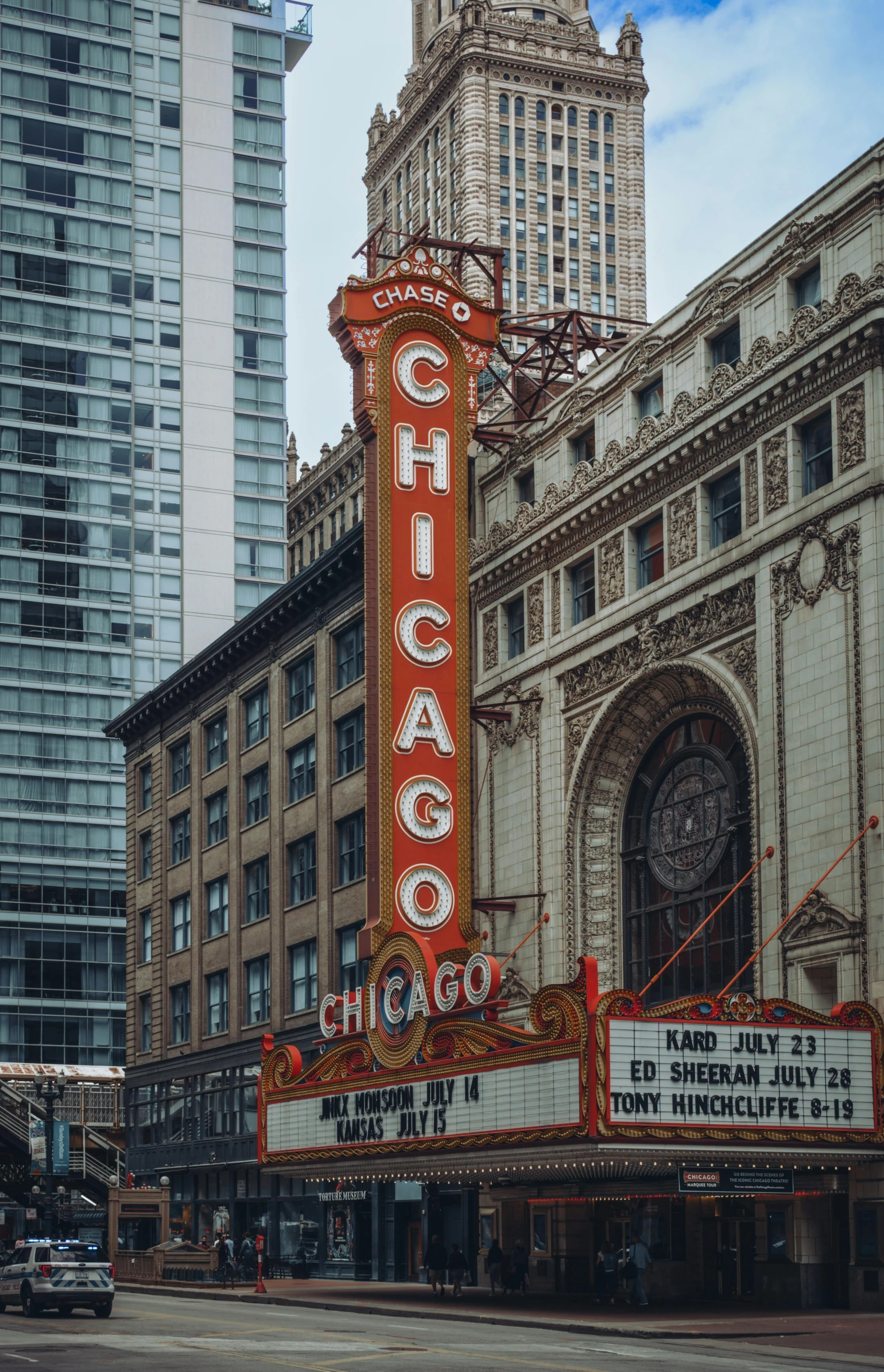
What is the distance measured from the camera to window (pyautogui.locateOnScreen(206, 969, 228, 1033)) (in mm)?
71812

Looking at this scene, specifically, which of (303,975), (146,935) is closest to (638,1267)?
(303,975)

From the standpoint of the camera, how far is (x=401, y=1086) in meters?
43.9

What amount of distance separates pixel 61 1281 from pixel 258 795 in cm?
3209

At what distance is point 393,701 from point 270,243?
90.2m

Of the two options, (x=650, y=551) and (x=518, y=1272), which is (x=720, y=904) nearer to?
(x=650, y=551)

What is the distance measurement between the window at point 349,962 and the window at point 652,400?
21358 millimetres

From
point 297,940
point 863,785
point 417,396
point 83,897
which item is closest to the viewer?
point 863,785

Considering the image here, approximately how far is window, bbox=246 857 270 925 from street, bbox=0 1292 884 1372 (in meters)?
28.8

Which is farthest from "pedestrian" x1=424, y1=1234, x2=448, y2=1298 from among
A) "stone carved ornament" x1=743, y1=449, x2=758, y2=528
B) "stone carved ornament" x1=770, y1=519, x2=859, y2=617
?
"stone carved ornament" x1=743, y1=449, x2=758, y2=528

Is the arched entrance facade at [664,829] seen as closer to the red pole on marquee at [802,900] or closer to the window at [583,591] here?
the red pole on marquee at [802,900]

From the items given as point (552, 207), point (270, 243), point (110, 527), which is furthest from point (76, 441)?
point (552, 207)

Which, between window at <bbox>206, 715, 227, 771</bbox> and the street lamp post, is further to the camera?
window at <bbox>206, 715, 227, 771</bbox>

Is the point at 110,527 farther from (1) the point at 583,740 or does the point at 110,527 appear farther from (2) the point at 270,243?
(1) the point at 583,740

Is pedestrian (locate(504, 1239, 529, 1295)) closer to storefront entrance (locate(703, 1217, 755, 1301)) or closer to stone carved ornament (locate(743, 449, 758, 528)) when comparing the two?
storefront entrance (locate(703, 1217, 755, 1301))
